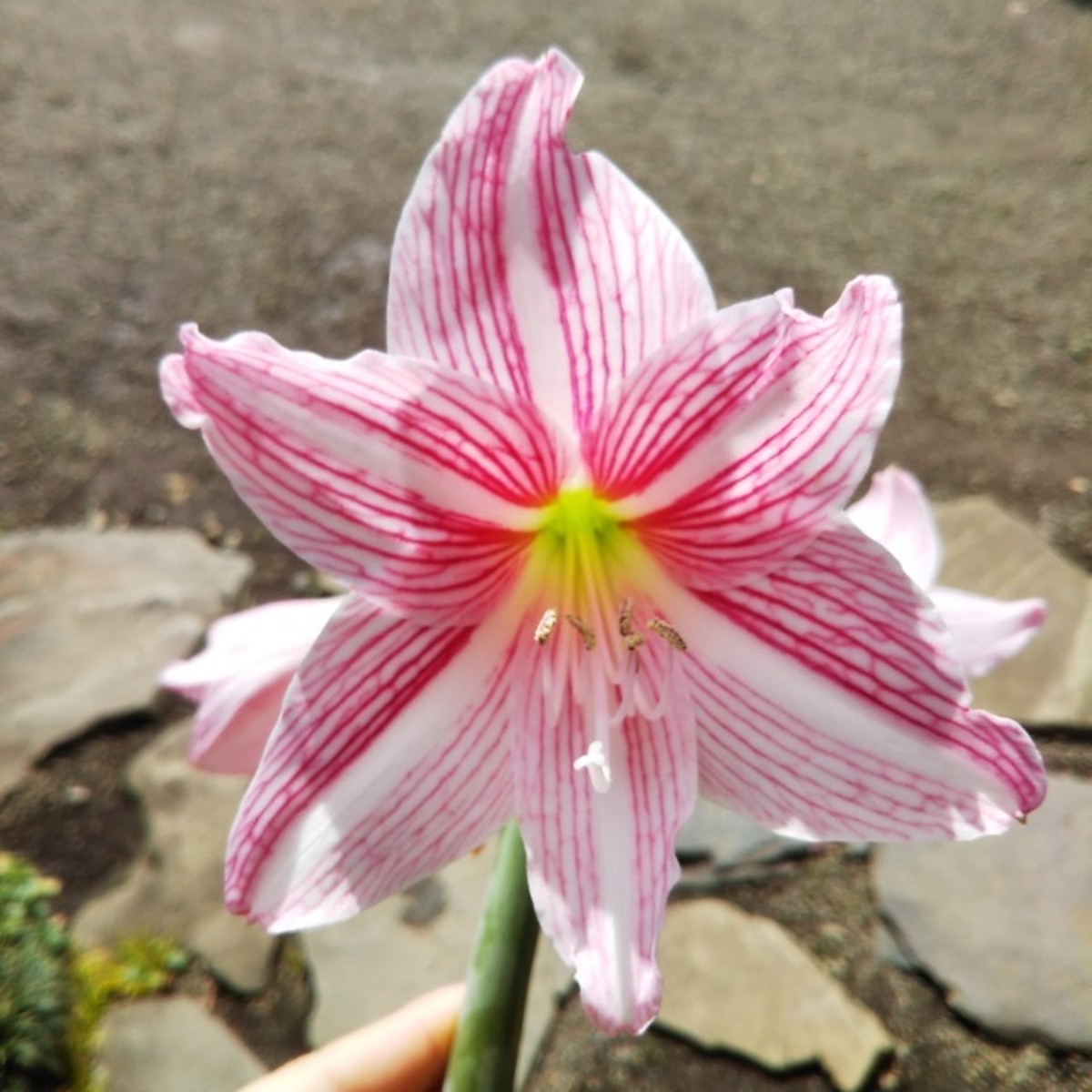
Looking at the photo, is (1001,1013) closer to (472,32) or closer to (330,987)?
(330,987)

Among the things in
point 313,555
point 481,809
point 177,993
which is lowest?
point 177,993

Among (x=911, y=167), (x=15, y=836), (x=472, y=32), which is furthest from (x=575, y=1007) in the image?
(x=472, y=32)

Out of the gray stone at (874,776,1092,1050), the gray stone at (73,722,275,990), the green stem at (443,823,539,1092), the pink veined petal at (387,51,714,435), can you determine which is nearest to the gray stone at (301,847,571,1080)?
the gray stone at (73,722,275,990)

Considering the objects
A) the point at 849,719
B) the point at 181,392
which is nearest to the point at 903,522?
the point at 849,719

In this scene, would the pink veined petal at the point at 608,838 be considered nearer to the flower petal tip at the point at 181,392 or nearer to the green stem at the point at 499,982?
the green stem at the point at 499,982

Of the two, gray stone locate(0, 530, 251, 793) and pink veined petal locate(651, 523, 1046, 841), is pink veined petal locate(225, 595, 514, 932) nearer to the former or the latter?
pink veined petal locate(651, 523, 1046, 841)
